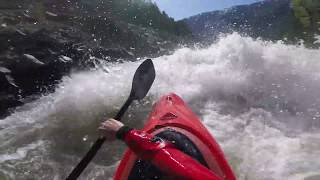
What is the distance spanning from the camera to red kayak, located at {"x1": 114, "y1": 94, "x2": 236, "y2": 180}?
294cm

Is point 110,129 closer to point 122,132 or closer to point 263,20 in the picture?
point 122,132

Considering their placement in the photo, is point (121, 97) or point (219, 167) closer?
point (219, 167)

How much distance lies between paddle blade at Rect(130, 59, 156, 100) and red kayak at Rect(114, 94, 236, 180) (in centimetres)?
38

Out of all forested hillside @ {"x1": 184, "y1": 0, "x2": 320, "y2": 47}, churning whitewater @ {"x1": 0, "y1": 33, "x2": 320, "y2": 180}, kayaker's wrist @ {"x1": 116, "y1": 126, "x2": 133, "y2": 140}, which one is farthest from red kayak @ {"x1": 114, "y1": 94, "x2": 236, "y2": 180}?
forested hillside @ {"x1": 184, "y1": 0, "x2": 320, "y2": 47}

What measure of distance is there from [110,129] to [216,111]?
467 centimetres

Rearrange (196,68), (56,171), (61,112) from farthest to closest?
1. (196,68)
2. (61,112)
3. (56,171)

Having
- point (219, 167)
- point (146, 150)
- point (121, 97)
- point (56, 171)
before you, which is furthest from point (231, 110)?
point (146, 150)

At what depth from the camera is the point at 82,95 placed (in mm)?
7621

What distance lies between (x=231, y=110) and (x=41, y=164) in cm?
366

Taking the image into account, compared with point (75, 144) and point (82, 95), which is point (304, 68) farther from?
point (75, 144)

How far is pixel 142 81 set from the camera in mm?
3695

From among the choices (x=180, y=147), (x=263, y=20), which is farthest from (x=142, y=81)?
(x=263, y=20)

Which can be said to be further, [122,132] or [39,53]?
[39,53]

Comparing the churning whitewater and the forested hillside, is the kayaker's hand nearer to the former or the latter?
the churning whitewater
